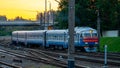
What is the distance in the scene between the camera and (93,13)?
64.0m

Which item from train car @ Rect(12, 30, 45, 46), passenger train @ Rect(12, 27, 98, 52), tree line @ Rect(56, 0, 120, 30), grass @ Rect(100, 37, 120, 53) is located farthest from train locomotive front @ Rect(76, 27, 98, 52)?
tree line @ Rect(56, 0, 120, 30)

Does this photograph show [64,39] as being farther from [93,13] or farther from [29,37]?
[93,13]

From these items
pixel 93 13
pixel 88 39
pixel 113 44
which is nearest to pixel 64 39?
pixel 88 39

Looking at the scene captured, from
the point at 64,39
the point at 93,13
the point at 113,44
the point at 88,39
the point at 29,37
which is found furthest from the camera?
the point at 93,13

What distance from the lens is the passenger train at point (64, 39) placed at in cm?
4316

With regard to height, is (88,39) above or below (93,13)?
below

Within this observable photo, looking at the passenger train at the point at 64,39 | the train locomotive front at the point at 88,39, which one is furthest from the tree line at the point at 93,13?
the train locomotive front at the point at 88,39

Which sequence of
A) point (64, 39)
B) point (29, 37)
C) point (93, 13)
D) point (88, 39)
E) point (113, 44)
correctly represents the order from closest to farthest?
point (88, 39) → point (64, 39) → point (113, 44) → point (29, 37) → point (93, 13)

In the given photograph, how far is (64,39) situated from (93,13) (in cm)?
1922

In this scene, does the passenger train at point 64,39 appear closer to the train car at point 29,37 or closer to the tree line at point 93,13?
the train car at point 29,37

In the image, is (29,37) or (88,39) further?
(29,37)

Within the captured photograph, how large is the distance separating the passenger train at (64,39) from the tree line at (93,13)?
23.5 feet

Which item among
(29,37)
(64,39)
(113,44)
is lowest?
(113,44)

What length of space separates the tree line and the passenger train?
7.17 metres
